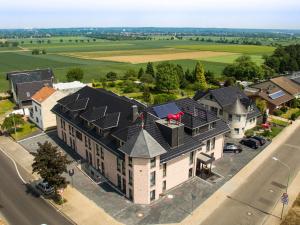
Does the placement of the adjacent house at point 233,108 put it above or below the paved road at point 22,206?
above

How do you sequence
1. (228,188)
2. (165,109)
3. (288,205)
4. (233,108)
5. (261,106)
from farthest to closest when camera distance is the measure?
(261,106) < (233,108) < (165,109) < (228,188) < (288,205)

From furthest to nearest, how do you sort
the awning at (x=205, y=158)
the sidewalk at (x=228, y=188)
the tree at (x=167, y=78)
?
the tree at (x=167, y=78) → the awning at (x=205, y=158) → the sidewalk at (x=228, y=188)

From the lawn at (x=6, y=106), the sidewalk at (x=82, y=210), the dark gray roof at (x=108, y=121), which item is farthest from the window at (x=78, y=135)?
the lawn at (x=6, y=106)

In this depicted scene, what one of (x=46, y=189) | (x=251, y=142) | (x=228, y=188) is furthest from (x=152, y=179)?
(x=251, y=142)

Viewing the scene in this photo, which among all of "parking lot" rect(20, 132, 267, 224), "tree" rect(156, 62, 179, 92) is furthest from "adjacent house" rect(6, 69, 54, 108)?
"parking lot" rect(20, 132, 267, 224)

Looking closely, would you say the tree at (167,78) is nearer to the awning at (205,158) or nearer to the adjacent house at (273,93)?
the adjacent house at (273,93)

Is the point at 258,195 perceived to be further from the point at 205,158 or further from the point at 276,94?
the point at 276,94

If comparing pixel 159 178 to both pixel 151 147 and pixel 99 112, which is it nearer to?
pixel 151 147
